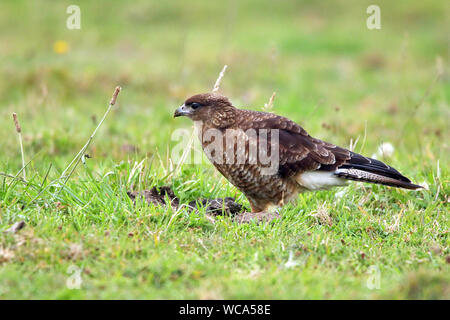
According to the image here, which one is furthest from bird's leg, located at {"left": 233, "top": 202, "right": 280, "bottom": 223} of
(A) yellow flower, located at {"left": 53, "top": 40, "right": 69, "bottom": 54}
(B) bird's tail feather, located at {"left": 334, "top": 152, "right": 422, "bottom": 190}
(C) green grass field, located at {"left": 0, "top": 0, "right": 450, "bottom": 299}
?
(A) yellow flower, located at {"left": 53, "top": 40, "right": 69, "bottom": 54}

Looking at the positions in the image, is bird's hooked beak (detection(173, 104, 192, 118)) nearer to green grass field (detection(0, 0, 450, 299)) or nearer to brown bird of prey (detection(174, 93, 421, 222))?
brown bird of prey (detection(174, 93, 421, 222))

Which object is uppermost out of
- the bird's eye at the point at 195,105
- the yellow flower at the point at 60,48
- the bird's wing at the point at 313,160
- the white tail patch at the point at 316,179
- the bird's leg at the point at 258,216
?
the yellow flower at the point at 60,48

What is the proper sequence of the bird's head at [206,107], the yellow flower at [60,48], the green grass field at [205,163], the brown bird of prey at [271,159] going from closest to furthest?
the green grass field at [205,163], the brown bird of prey at [271,159], the bird's head at [206,107], the yellow flower at [60,48]

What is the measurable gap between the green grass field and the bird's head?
0.44 m

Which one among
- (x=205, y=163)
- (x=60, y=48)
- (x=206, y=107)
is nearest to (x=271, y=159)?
(x=206, y=107)

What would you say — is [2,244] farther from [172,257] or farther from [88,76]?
[88,76]

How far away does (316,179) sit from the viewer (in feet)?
17.6

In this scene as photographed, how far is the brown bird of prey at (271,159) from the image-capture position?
5.19 m

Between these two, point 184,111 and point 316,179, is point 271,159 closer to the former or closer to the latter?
point 316,179

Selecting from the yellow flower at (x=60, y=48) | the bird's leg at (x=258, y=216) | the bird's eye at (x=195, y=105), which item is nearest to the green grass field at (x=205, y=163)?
the yellow flower at (x=60, y=48)

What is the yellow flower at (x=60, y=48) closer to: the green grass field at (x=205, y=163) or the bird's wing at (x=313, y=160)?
the green grass field at (x=205, y=163)

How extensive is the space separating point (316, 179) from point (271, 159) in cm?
45

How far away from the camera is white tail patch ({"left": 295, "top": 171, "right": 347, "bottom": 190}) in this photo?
5.36 meters

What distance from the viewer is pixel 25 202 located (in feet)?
15.3
